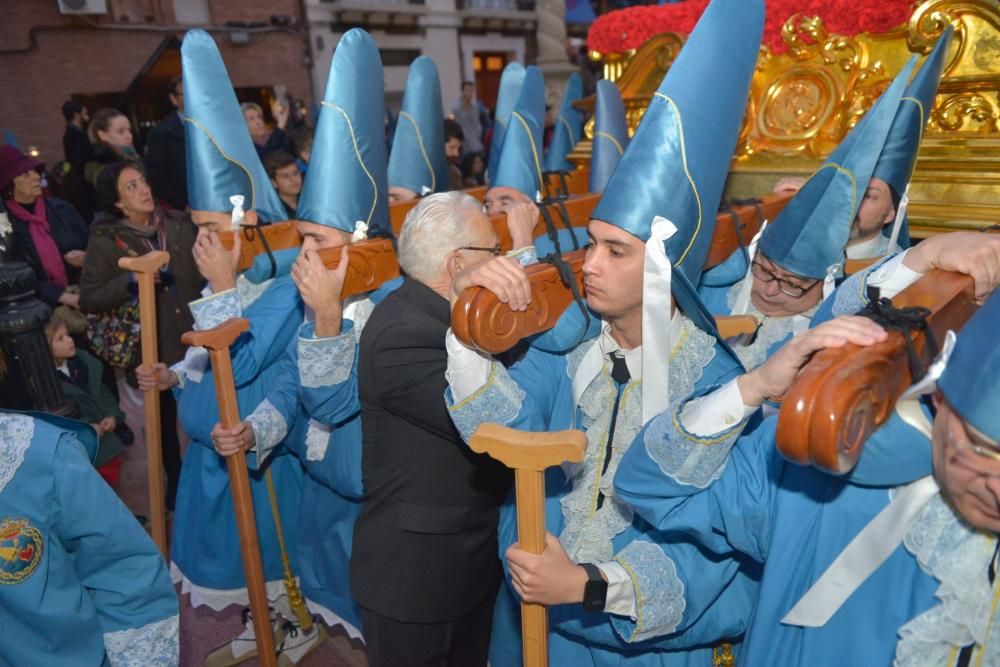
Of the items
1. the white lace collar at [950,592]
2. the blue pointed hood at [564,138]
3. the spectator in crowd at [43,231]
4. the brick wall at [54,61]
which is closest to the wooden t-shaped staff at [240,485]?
the white lace collar at [950,592]

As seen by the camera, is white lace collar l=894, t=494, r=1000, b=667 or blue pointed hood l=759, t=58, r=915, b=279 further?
blue pointed hood l=759, t=58, r=915, b=279

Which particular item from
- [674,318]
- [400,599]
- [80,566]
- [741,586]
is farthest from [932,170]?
[80,566]

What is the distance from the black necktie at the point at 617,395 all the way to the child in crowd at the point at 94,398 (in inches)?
120

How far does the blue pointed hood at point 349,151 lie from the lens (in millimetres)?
2645

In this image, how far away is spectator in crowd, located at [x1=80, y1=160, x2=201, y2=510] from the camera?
12.0 ft

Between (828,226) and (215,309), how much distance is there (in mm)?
2207

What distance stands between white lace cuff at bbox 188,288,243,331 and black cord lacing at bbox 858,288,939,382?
2.27 meters

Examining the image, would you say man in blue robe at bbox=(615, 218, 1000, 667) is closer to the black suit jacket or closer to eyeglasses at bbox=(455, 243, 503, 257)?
the black suit jacket

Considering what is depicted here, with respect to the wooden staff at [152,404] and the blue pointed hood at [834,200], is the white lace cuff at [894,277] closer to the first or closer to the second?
the blue pointed hood at [834,200]

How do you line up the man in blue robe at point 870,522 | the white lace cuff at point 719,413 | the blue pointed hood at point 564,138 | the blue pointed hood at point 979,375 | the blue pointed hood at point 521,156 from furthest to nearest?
the blue pointed hood at point 564,138 < the blue pointed hood at point 521,156 < the white lace cuff at point 719,413 < the man in blue robe at point 870,522 < the blue pointed hood at point 979,375

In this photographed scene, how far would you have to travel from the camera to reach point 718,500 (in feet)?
4.35

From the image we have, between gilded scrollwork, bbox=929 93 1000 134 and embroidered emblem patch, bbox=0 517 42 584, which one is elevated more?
gilded scrollwork, bbox=929 93 1000 134

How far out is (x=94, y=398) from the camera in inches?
151

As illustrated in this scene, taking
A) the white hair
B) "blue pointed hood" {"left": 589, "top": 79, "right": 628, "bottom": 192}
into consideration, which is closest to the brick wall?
"blue pointed hood" {"left": 589, "top": 79, "right": 628, "bottom": 192}
